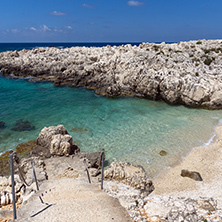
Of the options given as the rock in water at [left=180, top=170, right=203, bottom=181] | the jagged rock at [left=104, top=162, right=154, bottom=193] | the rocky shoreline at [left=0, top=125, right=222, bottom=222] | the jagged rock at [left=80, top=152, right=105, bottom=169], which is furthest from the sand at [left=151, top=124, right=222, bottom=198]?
the jagged rock at [left=80, top=152, right=105, bottom=169]

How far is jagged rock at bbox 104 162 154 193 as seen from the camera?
13.1 metres

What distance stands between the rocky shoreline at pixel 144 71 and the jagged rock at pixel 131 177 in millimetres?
21817

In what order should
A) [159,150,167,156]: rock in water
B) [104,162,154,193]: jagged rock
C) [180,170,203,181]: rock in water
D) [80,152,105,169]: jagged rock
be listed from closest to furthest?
1. [104,162,154,193]: jagged rock
2. [180,170,203,181]: rock in water
3. [80,152,105,169]: jagged rock
4. [159,150,167,156]: rock in water

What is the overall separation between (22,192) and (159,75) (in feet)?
100

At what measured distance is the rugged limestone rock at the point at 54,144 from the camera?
54.9 feet

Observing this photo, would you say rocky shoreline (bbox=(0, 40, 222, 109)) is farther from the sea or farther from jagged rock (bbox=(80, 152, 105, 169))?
jagged rock (bbox=(80, 152, 105, 169))

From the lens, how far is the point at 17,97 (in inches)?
1423

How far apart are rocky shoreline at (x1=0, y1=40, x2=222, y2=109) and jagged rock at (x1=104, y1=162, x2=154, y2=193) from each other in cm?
2182

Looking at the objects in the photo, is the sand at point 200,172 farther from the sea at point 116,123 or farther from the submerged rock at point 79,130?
the submerged rock at point 79,130

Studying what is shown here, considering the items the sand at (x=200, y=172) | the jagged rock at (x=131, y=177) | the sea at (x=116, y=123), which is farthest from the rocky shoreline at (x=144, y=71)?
the jagged rock at (x=131, y=177)

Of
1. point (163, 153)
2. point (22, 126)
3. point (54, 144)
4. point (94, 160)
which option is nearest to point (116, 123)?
point (163, 153)

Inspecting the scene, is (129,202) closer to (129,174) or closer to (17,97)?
(129,174)

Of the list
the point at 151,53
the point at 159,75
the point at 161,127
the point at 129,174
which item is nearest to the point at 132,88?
the point at 159,75

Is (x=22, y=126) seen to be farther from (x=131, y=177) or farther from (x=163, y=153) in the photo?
(x=163, y=153)
